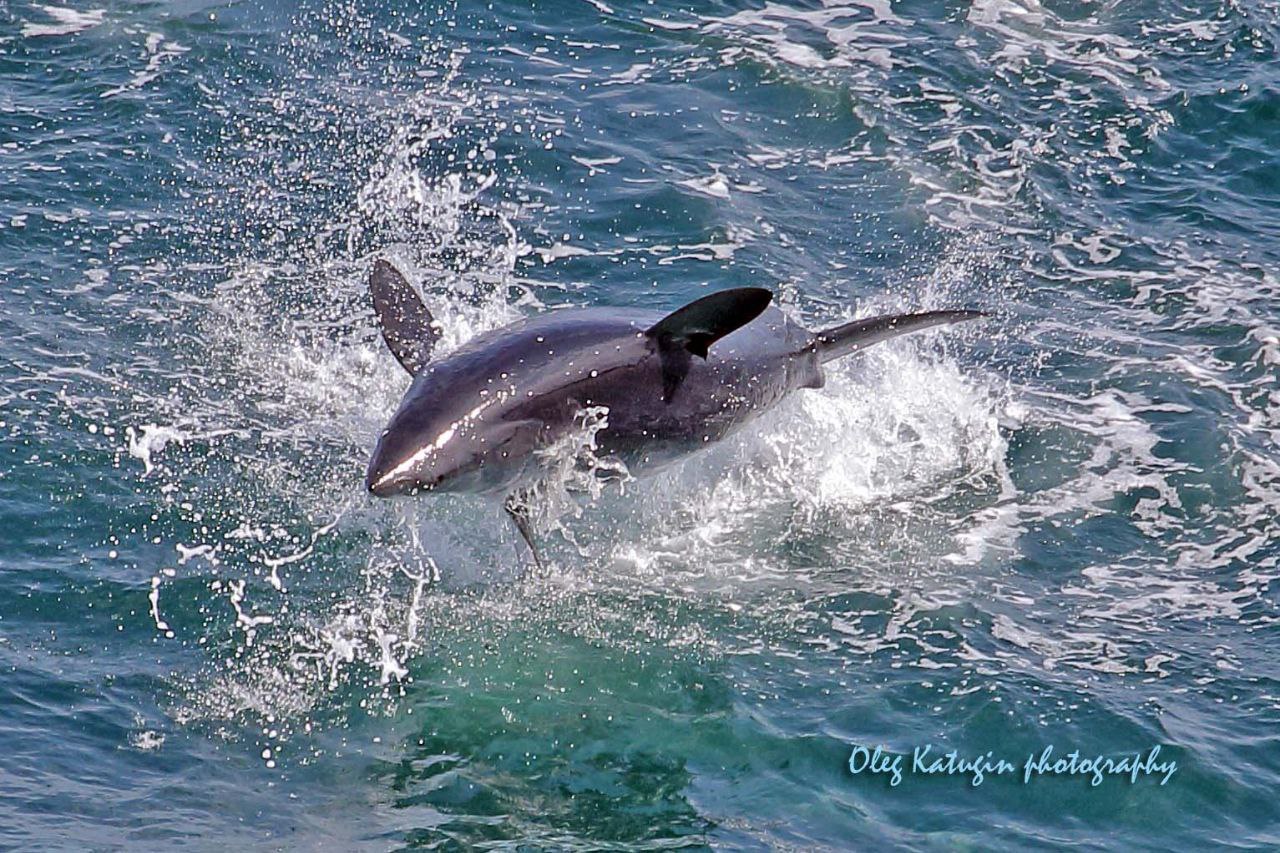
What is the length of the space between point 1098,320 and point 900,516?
390 centimetres

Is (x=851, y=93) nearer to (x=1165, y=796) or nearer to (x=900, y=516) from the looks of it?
(x=900, y=516)

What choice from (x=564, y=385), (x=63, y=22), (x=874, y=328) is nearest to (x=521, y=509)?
(x=564, y=385)

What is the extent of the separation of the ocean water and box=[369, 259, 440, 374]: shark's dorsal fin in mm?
1226

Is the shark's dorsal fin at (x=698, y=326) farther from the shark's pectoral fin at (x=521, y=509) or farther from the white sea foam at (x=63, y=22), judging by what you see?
the white sea foam at (x=63, y=22)

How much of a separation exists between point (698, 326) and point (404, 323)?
188cm

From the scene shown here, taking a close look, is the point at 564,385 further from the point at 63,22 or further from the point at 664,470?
the point at 63,22

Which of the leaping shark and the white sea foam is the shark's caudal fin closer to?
the leaping shark

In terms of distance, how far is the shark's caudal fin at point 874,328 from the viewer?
11.2 meters

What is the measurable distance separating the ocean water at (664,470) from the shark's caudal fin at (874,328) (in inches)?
56.2

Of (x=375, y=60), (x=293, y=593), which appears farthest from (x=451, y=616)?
(x=375, y=60)

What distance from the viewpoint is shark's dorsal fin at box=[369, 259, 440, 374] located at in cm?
1018

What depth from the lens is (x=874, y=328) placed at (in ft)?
37.0

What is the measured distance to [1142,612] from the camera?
36.7 feet

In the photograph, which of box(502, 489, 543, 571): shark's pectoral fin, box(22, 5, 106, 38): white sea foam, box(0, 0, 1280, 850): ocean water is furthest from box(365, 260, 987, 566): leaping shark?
box(22, 5, 106, 38): white sea foam
